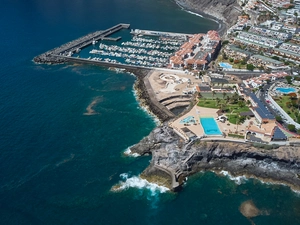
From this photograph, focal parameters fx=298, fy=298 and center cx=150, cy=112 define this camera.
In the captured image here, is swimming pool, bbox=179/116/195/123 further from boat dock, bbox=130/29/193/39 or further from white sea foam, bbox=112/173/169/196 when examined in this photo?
boat dock, bbox=130/29/193/39

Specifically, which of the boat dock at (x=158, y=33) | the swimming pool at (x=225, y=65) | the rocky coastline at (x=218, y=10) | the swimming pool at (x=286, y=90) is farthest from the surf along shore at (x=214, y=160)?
the rocky coastline at (x=218, y=10)

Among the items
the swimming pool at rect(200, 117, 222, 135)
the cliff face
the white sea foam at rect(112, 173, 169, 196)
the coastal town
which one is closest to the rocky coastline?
the cliff face

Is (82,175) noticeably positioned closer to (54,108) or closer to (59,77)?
(54,108)

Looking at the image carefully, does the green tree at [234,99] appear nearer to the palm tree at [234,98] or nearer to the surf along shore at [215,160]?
the palm tree at [234,98]

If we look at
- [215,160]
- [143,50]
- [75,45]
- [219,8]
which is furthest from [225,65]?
[219,8]

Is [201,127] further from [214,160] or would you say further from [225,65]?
[225,65]


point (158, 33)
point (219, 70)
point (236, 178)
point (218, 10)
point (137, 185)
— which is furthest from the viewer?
point (218, 10)
